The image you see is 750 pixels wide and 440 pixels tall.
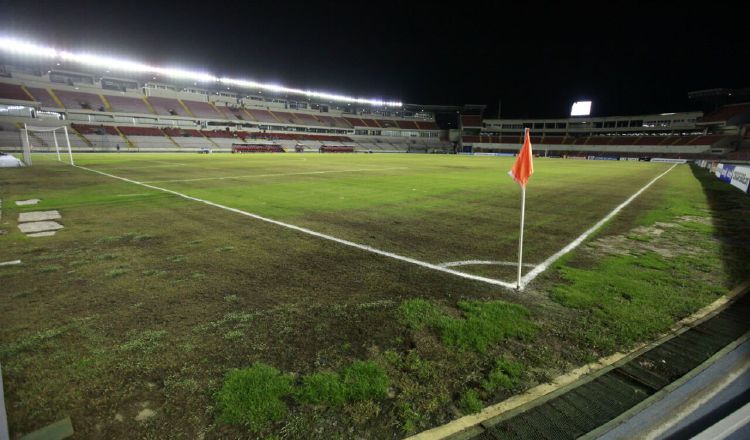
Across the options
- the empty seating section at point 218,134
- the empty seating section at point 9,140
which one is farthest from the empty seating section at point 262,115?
the empty seating section at point 9,140

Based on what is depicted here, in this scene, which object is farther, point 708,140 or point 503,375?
point 708,140

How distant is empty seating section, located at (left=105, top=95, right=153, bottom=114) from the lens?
6069 centimetres

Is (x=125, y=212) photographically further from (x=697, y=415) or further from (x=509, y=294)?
(x=697, y=415)

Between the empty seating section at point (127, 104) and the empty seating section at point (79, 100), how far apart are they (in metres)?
1.86

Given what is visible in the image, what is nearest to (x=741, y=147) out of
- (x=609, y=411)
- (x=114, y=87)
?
(x=609, y=411)

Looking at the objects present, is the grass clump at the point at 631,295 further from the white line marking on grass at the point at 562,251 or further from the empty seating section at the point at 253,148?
the empty seating section at the point at 253,148

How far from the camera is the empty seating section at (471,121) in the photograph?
104m

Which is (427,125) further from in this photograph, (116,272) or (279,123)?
(116,272)

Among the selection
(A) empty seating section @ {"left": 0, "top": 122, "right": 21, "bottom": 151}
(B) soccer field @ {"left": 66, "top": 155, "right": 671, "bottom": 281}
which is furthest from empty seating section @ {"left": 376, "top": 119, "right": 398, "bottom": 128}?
(B) soccer field @ {"left": 66, "top": 155, "right": 671, "bottom": 281}

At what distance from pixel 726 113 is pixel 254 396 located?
94765 mm

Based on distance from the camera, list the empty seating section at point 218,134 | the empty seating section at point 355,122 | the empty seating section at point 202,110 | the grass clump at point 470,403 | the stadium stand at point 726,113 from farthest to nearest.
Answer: the empty seating section at point 355,122 → the empty seating section at point 202,110 → the empty seating section at point 218,134 → the stadium stand at point 726,113 → the grass clump at point 470,403

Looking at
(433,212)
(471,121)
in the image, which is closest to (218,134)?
(433,212)

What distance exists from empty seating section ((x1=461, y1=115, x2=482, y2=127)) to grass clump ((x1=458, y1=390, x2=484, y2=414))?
10987 centimetres

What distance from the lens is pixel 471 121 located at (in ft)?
344
